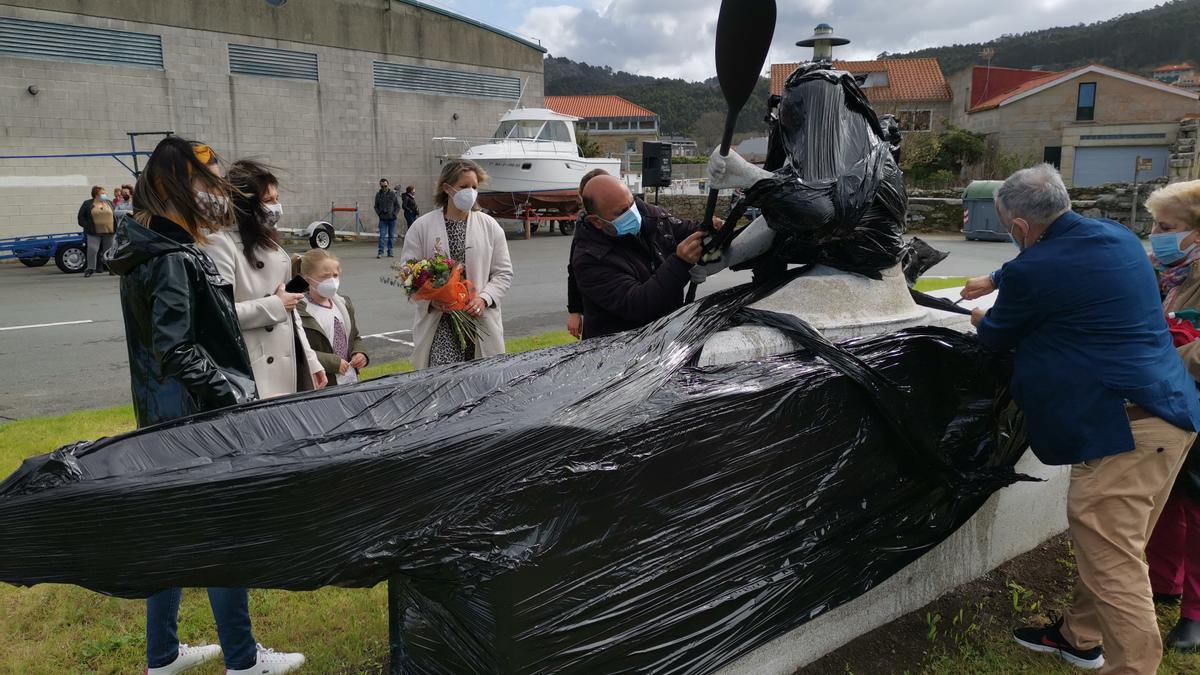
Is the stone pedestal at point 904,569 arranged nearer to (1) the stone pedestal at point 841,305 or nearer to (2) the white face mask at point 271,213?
(1) the stone pedestal at point 841,305

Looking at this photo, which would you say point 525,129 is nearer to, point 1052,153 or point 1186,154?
point 1186,154

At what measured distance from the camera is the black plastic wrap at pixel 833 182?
2473mm

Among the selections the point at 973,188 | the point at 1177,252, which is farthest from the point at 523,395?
the point at 973,188

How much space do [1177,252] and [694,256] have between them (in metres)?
2.03

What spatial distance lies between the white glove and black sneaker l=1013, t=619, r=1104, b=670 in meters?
2.02

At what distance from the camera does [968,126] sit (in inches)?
1501

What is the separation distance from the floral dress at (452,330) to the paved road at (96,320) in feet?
10.5

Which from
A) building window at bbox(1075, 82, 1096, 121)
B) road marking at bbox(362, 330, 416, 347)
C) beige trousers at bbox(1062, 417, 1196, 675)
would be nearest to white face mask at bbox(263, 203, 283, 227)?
beige trousers at bbox(1062, 417, 1196, 675)

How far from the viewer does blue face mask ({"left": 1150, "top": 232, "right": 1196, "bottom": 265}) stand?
317 cm

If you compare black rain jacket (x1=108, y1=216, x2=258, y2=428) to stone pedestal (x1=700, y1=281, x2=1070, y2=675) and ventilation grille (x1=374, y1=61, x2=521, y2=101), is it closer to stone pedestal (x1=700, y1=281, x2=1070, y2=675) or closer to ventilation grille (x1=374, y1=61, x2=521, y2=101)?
stone pedestal (x1=700, y1=281, x2=1070, y2=675)

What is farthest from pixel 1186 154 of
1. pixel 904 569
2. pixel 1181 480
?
pixel 904 569

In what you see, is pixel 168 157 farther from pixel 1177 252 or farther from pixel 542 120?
pixel 542 120

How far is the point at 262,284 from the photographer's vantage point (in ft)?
10.3

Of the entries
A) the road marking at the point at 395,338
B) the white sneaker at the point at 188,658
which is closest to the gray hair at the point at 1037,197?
the white sneaker at the point at 188,658
